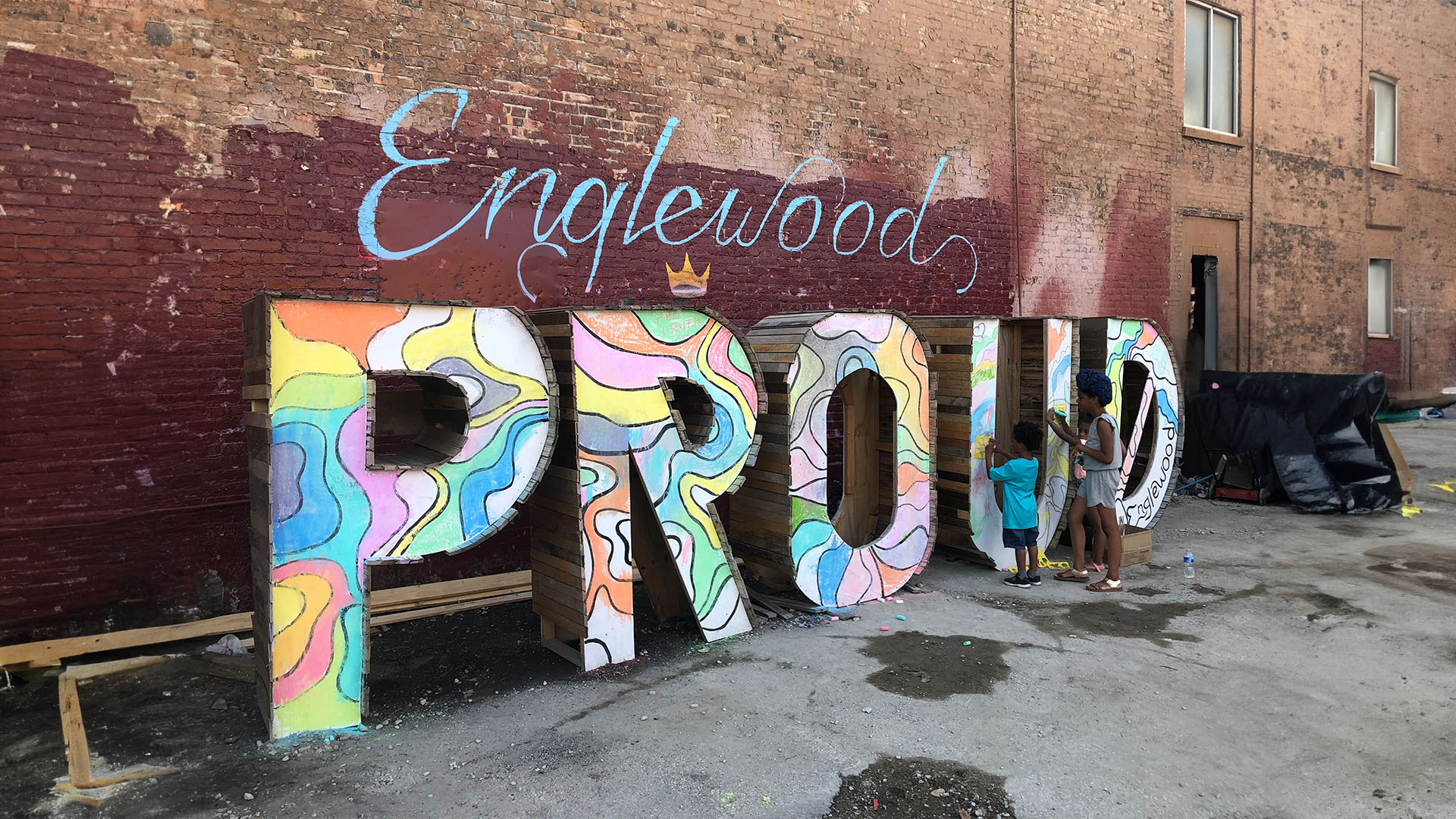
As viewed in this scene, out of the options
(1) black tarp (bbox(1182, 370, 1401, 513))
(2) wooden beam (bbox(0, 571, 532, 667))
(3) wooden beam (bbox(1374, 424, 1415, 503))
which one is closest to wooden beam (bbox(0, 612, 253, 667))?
(2) wooden beam (bbox(0, 571, 532, 667))

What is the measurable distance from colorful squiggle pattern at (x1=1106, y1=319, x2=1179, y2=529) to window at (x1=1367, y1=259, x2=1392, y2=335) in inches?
391

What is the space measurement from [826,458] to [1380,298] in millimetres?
14336

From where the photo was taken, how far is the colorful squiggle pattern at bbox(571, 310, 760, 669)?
5.12 meters

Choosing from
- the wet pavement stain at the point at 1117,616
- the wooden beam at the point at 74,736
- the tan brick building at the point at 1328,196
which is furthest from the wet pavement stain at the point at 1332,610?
the wooden beam at the point at 74,736

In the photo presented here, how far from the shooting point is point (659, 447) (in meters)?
5.39

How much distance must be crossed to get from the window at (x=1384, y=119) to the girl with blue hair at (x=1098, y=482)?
12.1 metres

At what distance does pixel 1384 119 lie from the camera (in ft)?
50.2

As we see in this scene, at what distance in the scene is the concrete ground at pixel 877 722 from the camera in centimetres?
367

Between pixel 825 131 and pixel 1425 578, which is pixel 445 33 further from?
pixel 1425 578

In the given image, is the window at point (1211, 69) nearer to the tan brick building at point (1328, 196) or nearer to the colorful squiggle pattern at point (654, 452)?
the tan brick building at point (1328, 196)

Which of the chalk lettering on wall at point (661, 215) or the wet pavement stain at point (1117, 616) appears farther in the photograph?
the chalk lettering on wall at point (661, 215)

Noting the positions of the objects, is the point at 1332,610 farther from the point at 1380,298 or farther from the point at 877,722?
the point at 1380,298

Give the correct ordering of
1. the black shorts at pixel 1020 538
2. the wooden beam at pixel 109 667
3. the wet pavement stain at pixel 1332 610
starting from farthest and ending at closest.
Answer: the black shorts at pixel 1020 538
the wet pavement stain at pixel 1332 610
the wooden beam at pixel 109 667

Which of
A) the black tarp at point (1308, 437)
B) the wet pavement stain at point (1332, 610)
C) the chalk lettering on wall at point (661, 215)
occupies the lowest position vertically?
the wet pavement stain at point (1332, 610)
